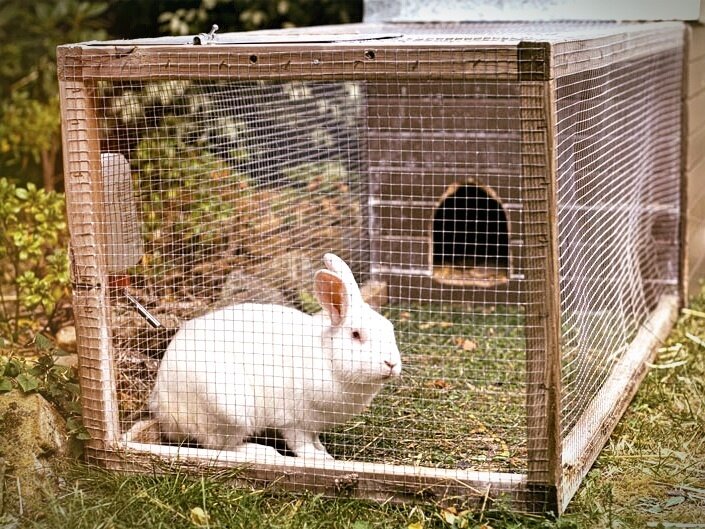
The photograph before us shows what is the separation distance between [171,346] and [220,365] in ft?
0.70

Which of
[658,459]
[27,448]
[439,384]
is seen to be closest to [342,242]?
[439,384]

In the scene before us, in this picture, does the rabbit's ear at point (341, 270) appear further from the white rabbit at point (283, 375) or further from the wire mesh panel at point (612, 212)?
the wire mesh panel at point (612, 212)

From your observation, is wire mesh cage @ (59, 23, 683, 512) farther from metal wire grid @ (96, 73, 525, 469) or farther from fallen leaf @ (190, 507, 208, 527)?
fallen leaf @ (190, 507, 208, 527)

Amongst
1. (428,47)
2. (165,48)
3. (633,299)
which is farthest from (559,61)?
(633,299)

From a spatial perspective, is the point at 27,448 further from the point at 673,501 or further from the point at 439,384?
the point at 673,501

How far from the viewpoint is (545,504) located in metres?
3.14

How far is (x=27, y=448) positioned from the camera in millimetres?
3273

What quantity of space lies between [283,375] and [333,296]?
32 cm

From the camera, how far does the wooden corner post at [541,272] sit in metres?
2.88

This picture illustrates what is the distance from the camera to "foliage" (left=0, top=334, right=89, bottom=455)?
3386 millimetres

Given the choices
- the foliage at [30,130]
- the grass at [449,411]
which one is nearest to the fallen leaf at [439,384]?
the grass at [449,411]

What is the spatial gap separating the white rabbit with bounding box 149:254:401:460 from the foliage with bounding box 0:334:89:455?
0.29m

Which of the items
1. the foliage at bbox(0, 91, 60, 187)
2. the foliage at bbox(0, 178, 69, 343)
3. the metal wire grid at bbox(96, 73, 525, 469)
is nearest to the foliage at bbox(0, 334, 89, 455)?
the metal wire grid at bbox(96, 73, 525, 469)

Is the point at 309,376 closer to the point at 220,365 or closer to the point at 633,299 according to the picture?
the point at 220,365
